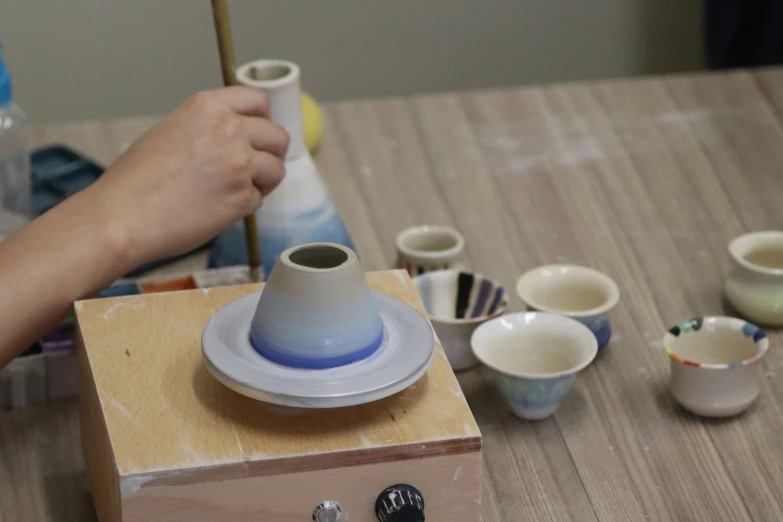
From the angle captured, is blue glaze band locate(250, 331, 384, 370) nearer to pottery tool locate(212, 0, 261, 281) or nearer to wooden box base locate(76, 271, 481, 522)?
wooden box base locate(76, 271, 481, 522)

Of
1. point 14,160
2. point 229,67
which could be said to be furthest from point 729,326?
point 14,160

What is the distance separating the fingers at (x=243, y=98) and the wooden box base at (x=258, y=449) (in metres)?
0.31

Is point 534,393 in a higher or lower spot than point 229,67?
lower

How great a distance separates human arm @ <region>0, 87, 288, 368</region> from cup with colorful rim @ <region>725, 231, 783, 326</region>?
17.8 inches

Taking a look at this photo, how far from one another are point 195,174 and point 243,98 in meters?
0.09

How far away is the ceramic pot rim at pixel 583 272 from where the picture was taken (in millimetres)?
1001

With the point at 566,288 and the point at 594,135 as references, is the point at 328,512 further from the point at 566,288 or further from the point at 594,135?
the point at 594,135

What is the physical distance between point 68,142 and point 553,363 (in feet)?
2.55

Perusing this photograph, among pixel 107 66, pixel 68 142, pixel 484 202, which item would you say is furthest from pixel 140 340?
pixel 107 66

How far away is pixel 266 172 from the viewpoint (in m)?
1.02

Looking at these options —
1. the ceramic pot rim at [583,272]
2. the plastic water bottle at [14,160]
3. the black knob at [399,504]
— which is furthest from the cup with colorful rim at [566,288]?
the plastic water bottle at [14,160]

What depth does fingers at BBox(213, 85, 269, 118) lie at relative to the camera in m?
1.01

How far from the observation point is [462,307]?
105cm

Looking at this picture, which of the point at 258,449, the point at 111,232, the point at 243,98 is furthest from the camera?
the point at 243,98
